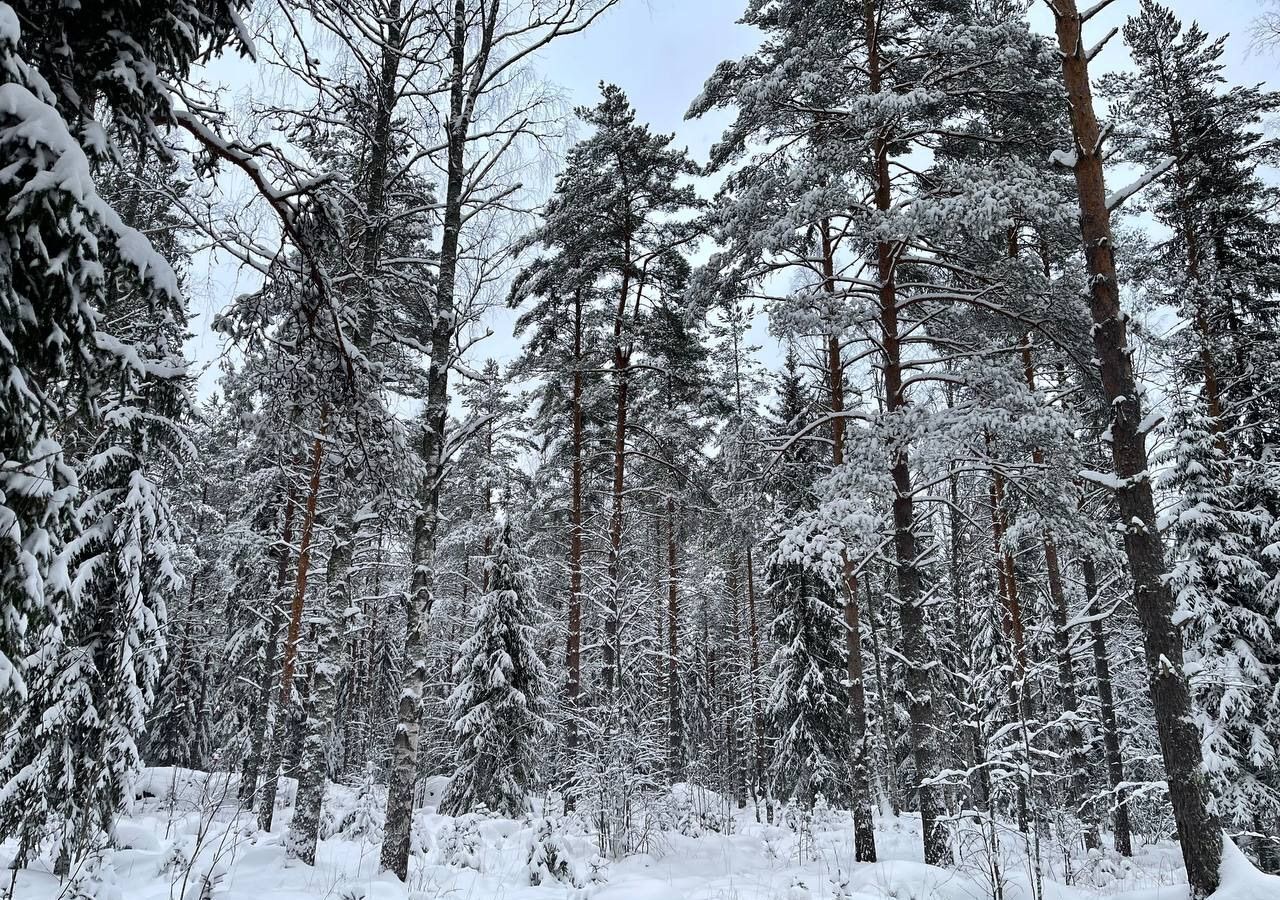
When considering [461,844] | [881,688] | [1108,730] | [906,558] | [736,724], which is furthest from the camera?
[736,724]

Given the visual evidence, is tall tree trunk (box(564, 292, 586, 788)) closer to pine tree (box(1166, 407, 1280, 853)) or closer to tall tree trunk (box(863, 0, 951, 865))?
tall tree trunk (box(863, 0, 951, 865))

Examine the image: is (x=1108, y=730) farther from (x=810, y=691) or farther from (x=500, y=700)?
(x=500, y=700)

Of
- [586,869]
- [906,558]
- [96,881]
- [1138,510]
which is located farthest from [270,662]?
[1138,510]

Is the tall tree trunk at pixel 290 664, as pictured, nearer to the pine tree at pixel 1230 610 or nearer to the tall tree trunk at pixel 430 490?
the tall tree trunk at pixel 430 490

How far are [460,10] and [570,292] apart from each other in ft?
26.2

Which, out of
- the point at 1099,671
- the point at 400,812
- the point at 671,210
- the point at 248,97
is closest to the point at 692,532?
the point at 671,210

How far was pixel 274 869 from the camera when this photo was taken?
23.8 feet

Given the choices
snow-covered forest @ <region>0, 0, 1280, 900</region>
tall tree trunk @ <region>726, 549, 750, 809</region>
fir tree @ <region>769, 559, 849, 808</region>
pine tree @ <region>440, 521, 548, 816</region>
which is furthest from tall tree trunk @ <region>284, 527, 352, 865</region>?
tall tree trunk @ <region>726, 549, 750, 809</region>

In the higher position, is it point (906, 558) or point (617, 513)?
point (617, 513)

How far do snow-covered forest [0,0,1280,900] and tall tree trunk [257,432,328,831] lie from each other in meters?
0.12

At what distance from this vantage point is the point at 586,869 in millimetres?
7730

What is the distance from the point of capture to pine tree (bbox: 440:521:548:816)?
13656mm

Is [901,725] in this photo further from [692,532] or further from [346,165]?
[346,165]

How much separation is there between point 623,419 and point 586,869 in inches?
354
